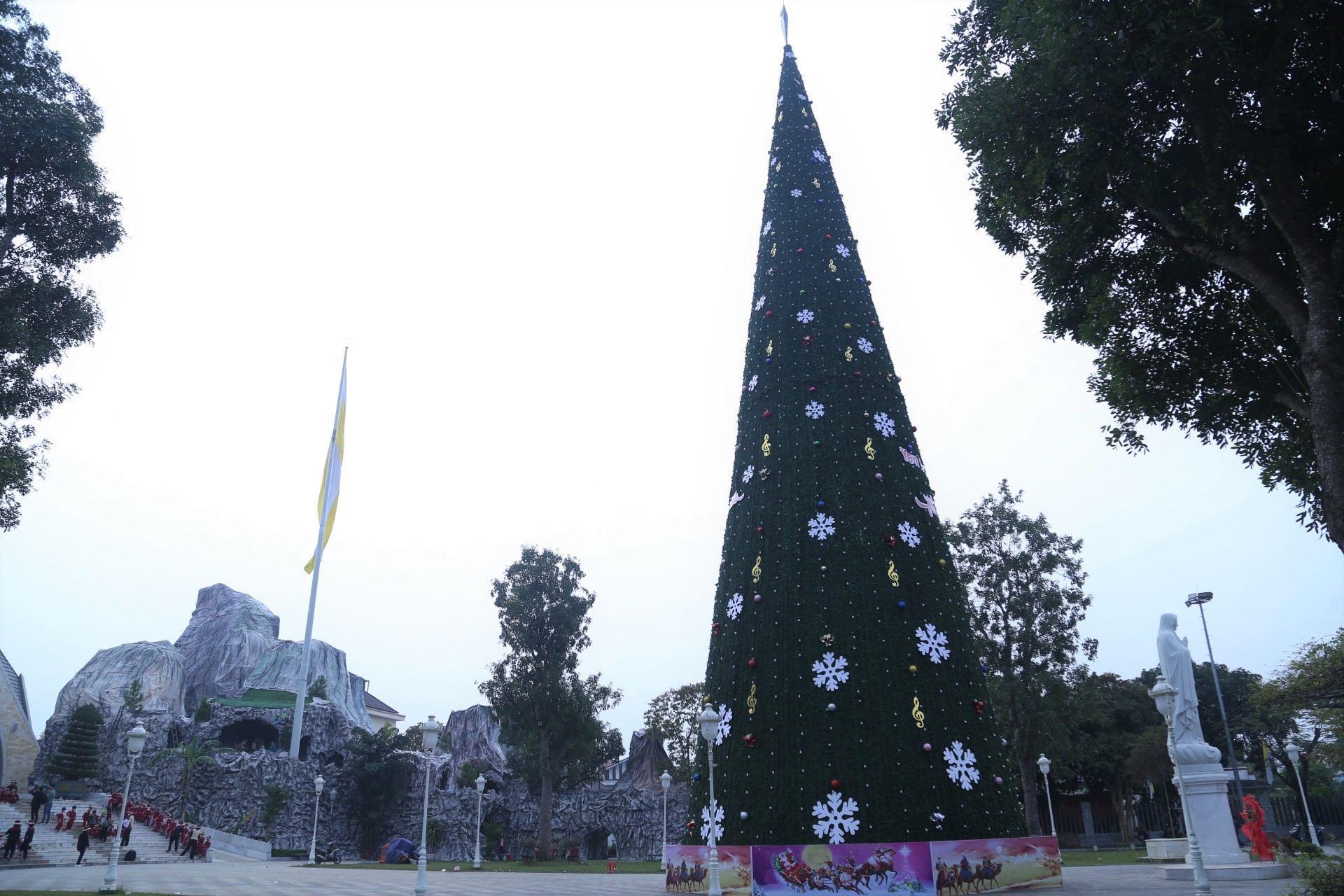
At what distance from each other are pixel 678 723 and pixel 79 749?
29695 mm

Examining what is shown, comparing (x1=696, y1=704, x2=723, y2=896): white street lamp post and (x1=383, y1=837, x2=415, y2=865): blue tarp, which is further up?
(x1=696, y1=704, x2=723, y2=896): white street lamp post

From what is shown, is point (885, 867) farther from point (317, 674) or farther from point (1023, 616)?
point (317, 674)

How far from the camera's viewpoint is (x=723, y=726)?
34.4ft

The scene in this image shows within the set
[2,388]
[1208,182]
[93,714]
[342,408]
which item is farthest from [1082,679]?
[93,714]

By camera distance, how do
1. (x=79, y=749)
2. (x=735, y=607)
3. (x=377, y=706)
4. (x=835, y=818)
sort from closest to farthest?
(x=835, y=818)
(x=735, y=607)
(x=79, y=749)
(x=377, y=706)

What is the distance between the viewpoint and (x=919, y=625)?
32.9 ft

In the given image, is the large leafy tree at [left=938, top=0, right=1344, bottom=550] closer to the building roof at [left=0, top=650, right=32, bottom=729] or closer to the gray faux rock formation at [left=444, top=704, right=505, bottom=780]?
the building roof at [left=0, top=650, right=32, bottom=729]

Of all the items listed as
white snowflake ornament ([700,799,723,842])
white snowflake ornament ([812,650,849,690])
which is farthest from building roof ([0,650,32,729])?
white snowflake ornament ([812,650,849,690])

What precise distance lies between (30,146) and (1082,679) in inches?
1427

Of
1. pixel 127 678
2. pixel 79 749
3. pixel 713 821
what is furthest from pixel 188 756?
pixel 713 821

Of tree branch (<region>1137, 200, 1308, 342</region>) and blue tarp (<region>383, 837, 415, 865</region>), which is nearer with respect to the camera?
tree branch (<region>1137, 200, 1308, 342</region>)

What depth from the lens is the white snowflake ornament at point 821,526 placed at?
1059cm

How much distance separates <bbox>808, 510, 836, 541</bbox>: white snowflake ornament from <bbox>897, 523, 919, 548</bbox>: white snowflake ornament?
3.09 feet

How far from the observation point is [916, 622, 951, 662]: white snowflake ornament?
32.4 feet
